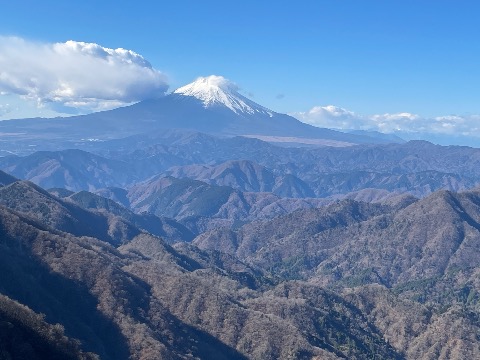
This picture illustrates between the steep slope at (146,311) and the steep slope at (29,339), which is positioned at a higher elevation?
the steep slope at (29,339)

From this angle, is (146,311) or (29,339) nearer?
(29,339)

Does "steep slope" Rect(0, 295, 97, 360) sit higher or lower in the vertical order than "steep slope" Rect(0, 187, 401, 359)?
higher

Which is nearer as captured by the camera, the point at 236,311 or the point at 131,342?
the point at 131,342

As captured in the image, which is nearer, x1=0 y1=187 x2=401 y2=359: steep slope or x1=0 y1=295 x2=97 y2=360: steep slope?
x1=0 y1=295 x2=97 y2=360: steep slope

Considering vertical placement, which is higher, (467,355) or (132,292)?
(132,292)

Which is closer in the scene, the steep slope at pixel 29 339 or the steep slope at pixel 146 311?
the steep slope at pixel 29 339

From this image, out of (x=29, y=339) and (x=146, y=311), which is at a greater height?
(x=29, y=339)

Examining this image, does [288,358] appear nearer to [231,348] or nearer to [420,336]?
[231,348]

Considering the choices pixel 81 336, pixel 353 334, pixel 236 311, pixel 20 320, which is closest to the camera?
pixel 20 320

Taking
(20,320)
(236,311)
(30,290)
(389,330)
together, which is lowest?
(389,330)

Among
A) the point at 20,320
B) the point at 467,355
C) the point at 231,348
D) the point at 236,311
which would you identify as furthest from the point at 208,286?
the point at 20,320

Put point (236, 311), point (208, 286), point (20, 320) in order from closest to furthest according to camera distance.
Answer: point (20, 320) < point (236, 311) < point (208, 286)
